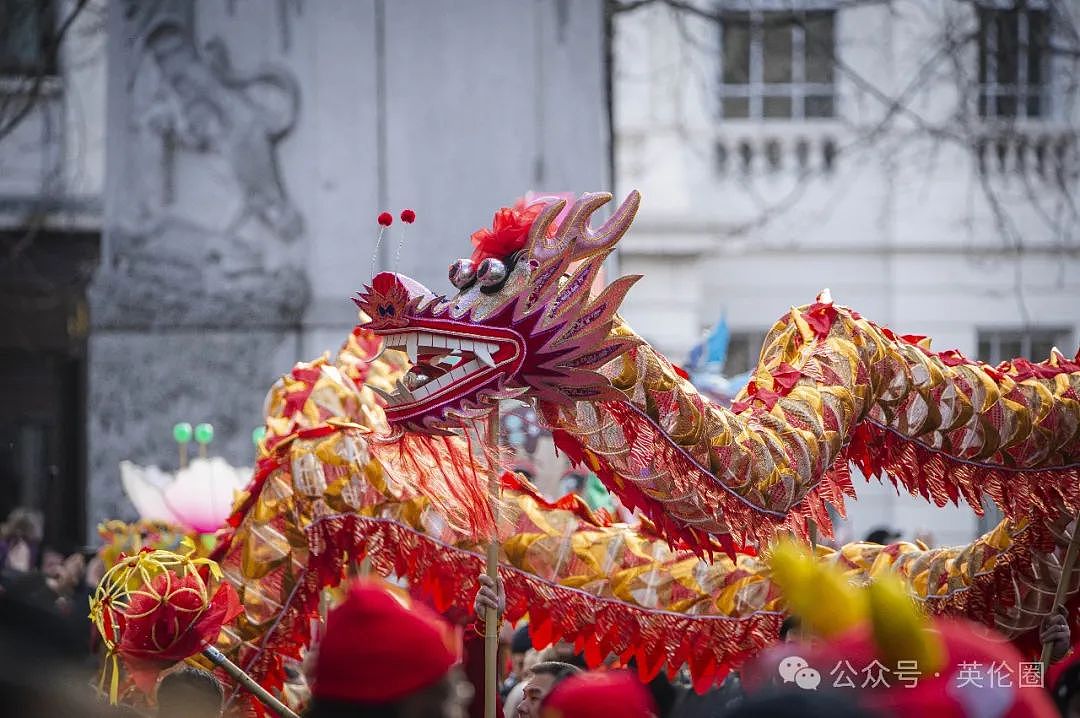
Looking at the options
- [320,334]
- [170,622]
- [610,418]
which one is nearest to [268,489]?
[170,622]

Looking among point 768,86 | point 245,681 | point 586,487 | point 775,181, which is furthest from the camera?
point 768,86

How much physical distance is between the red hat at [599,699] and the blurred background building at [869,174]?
9143 millimetres

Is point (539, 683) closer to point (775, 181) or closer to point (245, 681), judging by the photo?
point (245, 681)

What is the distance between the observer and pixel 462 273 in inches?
174

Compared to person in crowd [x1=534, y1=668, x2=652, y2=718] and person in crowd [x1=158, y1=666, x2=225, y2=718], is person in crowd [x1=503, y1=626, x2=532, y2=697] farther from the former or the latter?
person in crowd [x1=534, y1=668, x2=652, y2=718]

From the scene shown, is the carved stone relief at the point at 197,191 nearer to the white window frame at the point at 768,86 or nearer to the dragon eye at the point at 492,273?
the white window frame at the point at 768,86

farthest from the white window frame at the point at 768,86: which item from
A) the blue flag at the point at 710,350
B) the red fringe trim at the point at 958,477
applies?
the red fringe trim at the point at 958,477

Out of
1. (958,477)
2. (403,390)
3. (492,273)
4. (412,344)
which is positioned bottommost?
(958,477)

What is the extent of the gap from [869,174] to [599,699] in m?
10.1

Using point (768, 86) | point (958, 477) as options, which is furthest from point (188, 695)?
point (768, 86)

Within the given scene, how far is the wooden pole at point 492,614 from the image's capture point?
456 cm

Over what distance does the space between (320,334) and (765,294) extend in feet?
14.3

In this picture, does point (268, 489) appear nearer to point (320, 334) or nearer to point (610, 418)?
point (610, 418)

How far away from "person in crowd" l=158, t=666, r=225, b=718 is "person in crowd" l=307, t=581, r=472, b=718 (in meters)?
1.76
